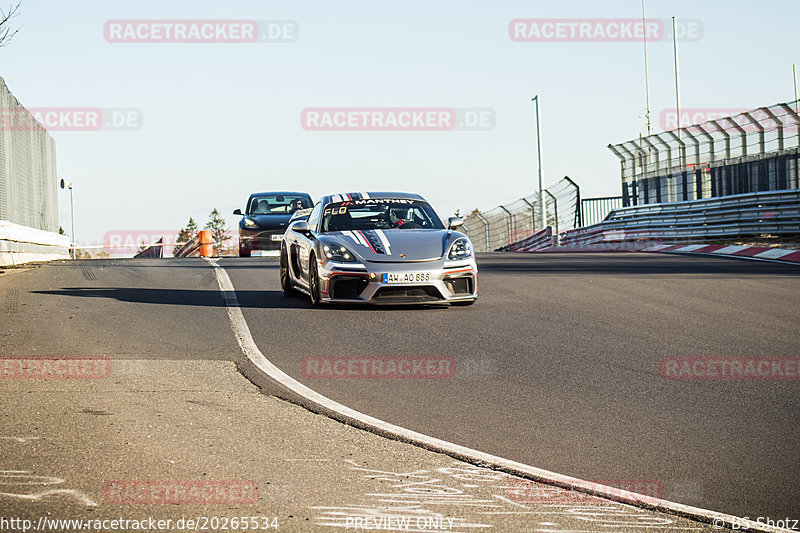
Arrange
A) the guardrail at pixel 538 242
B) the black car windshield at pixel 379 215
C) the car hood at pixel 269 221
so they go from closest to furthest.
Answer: the black car windshield at pixel 379 215 < the car hood at pixel 269 221 < the guardrail at pixel 538 242

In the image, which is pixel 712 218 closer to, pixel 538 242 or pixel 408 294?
pixel 538 242

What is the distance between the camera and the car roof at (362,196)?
11.4 metres

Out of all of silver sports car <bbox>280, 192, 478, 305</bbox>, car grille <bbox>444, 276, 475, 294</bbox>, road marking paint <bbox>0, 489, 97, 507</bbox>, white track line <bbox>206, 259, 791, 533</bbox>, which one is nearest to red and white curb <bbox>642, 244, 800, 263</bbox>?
silver sports car <bbox>280, 192, 478, 305</bbox>

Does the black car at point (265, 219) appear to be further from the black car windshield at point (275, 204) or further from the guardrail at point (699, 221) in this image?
the guardrail at point (699, 221)

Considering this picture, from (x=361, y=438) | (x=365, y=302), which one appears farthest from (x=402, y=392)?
(x=365, y=302)

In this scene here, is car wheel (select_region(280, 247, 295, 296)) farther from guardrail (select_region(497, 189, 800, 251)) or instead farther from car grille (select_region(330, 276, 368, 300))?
guardrail (select_region(497, 189, 800, 251))

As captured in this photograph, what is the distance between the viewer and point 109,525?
3.48 m

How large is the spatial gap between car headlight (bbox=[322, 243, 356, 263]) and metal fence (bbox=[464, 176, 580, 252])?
21.3m

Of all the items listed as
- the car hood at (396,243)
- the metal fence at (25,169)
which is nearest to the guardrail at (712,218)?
the car hood at (396,243)

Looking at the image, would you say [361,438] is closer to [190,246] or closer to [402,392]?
[402,392]

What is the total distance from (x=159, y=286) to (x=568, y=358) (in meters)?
7.41

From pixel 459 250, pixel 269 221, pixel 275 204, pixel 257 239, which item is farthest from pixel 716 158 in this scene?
pixel 459 250

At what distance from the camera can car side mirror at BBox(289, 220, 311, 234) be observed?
1094 centimetres

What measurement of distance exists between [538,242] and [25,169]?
59.3 feet
